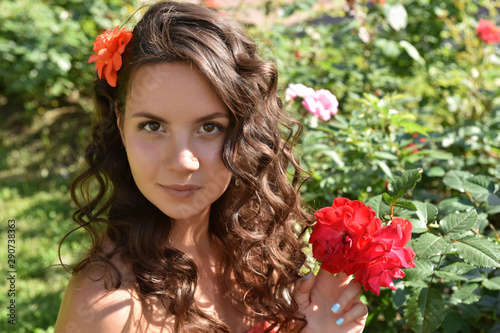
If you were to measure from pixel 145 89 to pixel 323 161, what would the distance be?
1.07 metres

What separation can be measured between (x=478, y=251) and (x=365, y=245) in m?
0.30

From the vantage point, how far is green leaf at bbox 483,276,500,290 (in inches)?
62.6

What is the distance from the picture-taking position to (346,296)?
1.48 meters

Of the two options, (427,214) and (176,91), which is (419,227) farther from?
(176,91)

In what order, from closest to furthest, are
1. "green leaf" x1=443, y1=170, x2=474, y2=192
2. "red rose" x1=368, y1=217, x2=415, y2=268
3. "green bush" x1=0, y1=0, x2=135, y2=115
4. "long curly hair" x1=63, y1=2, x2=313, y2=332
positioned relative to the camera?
"red rose" x1=368, y1=217, x2=415, y2=268, "long curly hair" x1=63, y1=2, x2=313, y2=332, "green leaf" x1=443, y1=170, x2=474, y2=192, "green bush" x1=0, y1=0, x2=135, y2=115

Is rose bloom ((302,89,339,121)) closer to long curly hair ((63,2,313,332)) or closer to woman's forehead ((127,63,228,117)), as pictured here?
long curly hair ((63,2,313,332))

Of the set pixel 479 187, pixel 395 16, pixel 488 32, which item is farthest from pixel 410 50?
pixel 479 187

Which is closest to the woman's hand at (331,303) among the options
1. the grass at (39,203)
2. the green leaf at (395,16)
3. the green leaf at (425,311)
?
the green leaf at (425,311)

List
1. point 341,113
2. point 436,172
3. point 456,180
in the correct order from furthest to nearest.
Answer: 1. point 341,113
2. point 436,172
3. point 456,180

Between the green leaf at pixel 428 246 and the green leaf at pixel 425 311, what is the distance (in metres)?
0.17

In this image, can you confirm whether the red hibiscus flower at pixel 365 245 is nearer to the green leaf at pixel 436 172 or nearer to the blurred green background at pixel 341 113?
the blurred green background at pixel 341 113

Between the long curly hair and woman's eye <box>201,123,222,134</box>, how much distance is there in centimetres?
4

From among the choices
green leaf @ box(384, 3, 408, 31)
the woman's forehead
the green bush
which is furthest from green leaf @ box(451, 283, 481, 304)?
the green bush

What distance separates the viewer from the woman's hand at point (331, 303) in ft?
4.87
